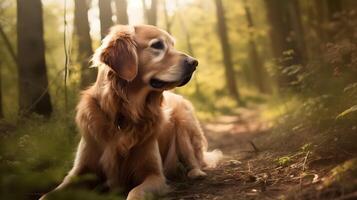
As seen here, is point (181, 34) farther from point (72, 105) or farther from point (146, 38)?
point (146, 38)

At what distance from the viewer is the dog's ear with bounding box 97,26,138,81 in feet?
14.4

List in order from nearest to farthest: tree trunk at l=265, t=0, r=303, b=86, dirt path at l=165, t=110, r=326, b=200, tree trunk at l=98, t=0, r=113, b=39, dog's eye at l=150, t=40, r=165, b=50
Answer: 1. dirt path at l=165, t=110, r=326, b=200
2. dog's eye at l=150, t=40, r=165, b=50
3. tree trunk at l=98, t=0, r=113, b=39
4. tree trunk at l=265, t=0, r=303, b=86

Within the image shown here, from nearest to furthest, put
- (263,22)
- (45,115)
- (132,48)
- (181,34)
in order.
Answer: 1. (132,48)
2. (45,115)
3. (263,22)
4. (181,34)

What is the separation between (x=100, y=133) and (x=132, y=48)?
0.90 m

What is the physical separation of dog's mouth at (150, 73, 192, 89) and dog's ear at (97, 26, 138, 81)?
0.26 metres

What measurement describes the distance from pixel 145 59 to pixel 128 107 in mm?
549

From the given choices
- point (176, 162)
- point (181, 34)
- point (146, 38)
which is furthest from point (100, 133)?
point (181, 34)

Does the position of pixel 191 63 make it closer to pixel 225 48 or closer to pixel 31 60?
Result: pixel 31 60

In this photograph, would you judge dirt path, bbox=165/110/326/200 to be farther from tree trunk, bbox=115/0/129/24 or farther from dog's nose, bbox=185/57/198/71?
tree trunk, bbox=115/0/129/24

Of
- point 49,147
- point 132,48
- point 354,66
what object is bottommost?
point 49,147

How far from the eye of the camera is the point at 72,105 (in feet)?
22.1

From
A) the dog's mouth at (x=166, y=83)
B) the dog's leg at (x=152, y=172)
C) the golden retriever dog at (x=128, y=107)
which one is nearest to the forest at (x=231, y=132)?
the dog's leg at (x=152, y=172)

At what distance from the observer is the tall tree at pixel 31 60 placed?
253 inches

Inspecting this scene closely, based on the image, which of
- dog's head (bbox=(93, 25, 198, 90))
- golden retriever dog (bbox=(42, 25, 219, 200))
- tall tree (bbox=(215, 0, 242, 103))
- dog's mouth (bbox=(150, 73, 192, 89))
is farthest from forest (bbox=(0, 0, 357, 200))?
tall tree (bbox=(215, 0, 242, 103))
